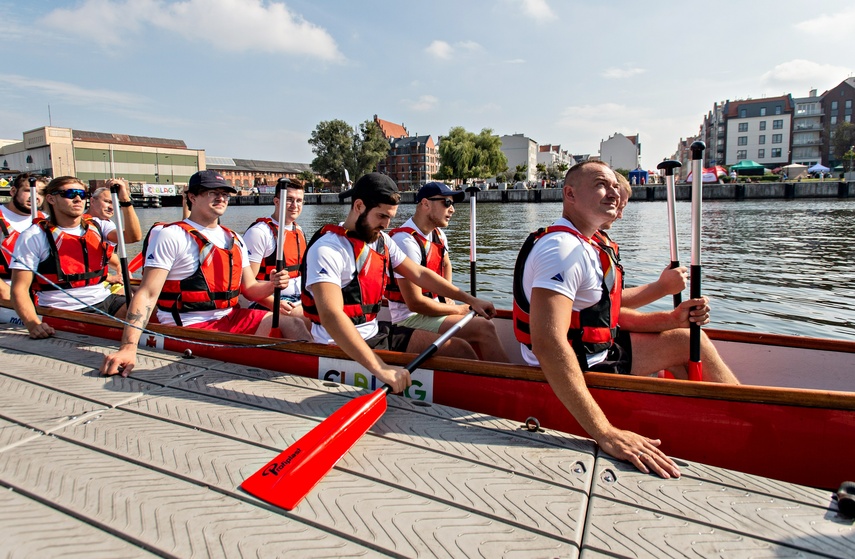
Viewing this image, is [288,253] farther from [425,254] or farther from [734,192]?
[734,192]

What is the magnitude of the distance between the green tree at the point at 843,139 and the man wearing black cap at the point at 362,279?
80.7 metres

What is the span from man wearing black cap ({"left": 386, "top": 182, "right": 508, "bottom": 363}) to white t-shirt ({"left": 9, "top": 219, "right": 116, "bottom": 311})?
2721 mm

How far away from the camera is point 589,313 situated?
8.61ft

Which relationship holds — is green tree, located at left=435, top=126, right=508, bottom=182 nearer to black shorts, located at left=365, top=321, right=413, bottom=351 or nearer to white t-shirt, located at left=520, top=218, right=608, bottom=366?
black shorts, located at left=365, top=321, right=413, bottom=351

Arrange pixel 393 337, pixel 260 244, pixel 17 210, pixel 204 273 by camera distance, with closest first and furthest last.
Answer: pixel 393 337 → pixel 204 273 → pixel 260 244 → pixel 17 210

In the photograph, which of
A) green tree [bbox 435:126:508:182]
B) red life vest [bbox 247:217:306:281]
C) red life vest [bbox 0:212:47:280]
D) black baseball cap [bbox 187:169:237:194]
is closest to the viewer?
black baseball cap [bbox 187:169:237:194]

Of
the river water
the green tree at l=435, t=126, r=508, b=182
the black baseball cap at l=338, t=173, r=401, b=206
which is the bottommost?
the river water

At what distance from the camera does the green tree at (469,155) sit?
65812mm

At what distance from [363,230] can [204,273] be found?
145cm

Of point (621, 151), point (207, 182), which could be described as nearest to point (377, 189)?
point (207, 182)

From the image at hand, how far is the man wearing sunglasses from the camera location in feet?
14.0

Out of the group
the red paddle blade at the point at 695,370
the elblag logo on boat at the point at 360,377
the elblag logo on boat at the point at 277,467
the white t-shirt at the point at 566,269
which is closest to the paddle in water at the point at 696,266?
the red paddle blade at the point at 695,370

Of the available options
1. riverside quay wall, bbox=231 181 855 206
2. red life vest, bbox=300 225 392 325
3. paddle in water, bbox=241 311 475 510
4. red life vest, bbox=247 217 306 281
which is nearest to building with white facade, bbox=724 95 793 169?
riverside quay wall, bbox=231 181 855 206

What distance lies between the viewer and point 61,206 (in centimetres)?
454
